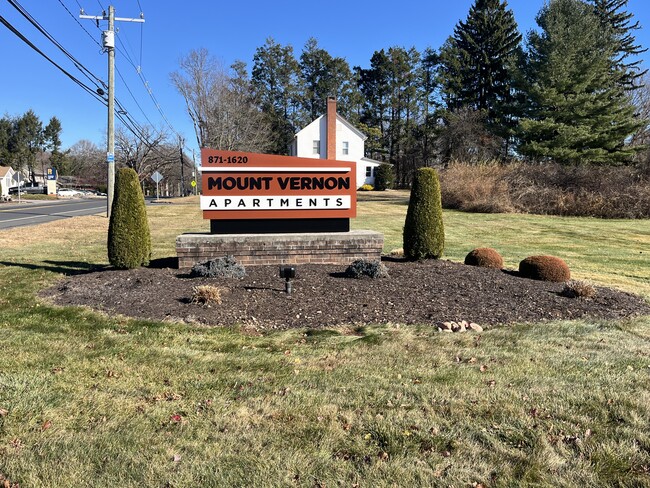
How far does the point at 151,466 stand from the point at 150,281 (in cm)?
491

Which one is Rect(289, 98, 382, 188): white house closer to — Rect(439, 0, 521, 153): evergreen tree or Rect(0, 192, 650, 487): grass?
Rect(439, 0, 521, 153): evergreen tree

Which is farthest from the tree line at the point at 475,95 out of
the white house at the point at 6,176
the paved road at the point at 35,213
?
the white house at the point at 6,176

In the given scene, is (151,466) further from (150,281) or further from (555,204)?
(555,204)

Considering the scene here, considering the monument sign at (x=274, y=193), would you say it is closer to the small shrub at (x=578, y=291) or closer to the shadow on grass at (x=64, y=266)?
the shadow on grass at (x=64, y=266)

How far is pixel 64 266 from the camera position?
9352 mm

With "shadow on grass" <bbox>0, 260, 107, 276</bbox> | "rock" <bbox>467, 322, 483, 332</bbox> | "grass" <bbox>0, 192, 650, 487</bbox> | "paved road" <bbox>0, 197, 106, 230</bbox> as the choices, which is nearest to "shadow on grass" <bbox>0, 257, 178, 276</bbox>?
"shadow on grass" <bbox>0, 260, 107, 276</bbox>

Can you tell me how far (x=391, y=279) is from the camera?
23.4 ft

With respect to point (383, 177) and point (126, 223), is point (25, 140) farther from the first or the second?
point (126, 223)

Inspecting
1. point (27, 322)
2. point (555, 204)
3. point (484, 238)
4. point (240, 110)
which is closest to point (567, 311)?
point (27, 322)

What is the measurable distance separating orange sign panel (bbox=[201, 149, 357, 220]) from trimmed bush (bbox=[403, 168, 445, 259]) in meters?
1.25

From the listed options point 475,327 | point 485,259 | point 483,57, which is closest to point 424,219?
point 485,259

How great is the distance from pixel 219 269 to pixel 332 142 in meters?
39.1

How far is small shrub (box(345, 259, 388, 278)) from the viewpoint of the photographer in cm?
712

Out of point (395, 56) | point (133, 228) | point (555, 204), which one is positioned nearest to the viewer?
point (133, 228)
